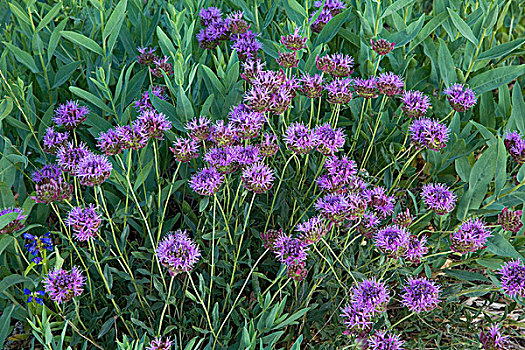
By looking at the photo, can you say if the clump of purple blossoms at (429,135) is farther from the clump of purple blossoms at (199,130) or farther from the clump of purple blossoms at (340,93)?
the clump of purple blossoms at (199,130)

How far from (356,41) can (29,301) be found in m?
1.28

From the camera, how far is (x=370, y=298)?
3.98 ft

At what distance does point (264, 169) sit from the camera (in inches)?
49.1

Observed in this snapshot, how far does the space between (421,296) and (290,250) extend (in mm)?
332

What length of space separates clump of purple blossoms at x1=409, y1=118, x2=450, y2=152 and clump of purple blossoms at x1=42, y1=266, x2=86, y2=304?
93 cm

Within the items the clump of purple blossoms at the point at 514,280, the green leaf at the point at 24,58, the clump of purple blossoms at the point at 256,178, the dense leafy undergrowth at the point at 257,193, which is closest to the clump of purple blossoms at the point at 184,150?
the dense leafy undergrowth at the point at 257,193

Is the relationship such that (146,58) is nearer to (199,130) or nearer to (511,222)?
(199,130)

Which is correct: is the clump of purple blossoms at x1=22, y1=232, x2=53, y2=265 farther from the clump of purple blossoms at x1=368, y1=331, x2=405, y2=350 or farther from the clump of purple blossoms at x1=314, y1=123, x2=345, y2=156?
the clump of purple blossoms at x1=368, y1=331, x2=405, y2=350

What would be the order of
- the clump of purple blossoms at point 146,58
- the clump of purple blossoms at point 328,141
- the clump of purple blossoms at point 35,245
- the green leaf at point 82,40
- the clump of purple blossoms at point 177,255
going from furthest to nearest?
the clump of purple blossoms at point 146,58
the green leaf at point 82,40
the clump of purple blossoms at point 35,245
the clump of purple blossoms at point 328,141
the clump of purple blossoms at point 177,255

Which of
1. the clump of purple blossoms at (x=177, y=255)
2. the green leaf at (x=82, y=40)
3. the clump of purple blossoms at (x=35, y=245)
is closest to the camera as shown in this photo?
the clump of purple blossoms at (x=177, y=255)

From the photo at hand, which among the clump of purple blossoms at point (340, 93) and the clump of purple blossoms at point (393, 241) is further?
the clump of purple blossoms at point (340, 93)

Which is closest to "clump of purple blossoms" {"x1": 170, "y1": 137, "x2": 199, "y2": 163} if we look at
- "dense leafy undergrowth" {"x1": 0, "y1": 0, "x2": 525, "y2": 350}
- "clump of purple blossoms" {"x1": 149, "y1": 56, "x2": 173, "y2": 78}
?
"dense leafy undergrowth" {"x1": 0, "y1": 0, "x2": 525, "y2": 350}

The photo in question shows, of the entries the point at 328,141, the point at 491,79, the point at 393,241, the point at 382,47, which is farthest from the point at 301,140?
the point at 491,79

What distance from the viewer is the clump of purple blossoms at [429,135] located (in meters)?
1.35
